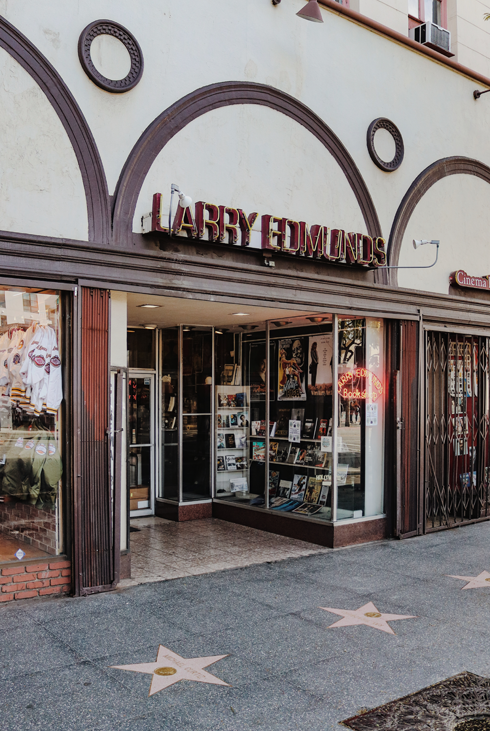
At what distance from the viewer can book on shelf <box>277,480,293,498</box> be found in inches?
392

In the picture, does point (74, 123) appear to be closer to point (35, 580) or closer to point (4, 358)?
point (4, 358)

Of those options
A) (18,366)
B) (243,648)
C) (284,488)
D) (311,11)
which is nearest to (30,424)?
(18,366)

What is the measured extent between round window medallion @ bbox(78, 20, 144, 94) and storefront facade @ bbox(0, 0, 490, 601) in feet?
0.09

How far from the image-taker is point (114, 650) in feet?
17.7

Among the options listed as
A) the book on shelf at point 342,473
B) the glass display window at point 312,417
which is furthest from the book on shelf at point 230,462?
the book on shelf at point 342,473

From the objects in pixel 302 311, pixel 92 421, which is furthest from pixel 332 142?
pixel 92 421

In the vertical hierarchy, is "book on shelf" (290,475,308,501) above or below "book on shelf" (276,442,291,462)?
below

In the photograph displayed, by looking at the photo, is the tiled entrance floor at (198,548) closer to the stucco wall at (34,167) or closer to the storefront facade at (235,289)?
the storefront facade at (235,289)

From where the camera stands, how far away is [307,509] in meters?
9.50

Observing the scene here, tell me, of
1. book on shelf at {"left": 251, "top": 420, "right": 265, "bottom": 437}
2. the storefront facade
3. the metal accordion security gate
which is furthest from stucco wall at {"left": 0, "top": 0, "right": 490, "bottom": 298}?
book on shelf at {"left": 251, "top": 420, "right": 265, "bottom": 437}

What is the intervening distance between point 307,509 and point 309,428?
116 centimetres

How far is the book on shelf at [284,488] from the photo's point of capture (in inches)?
392

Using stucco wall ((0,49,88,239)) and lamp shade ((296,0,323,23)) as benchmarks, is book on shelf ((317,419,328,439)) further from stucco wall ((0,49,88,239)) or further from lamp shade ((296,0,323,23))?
lamp shade ((296,0,323,23))

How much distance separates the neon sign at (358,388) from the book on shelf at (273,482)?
177cm
